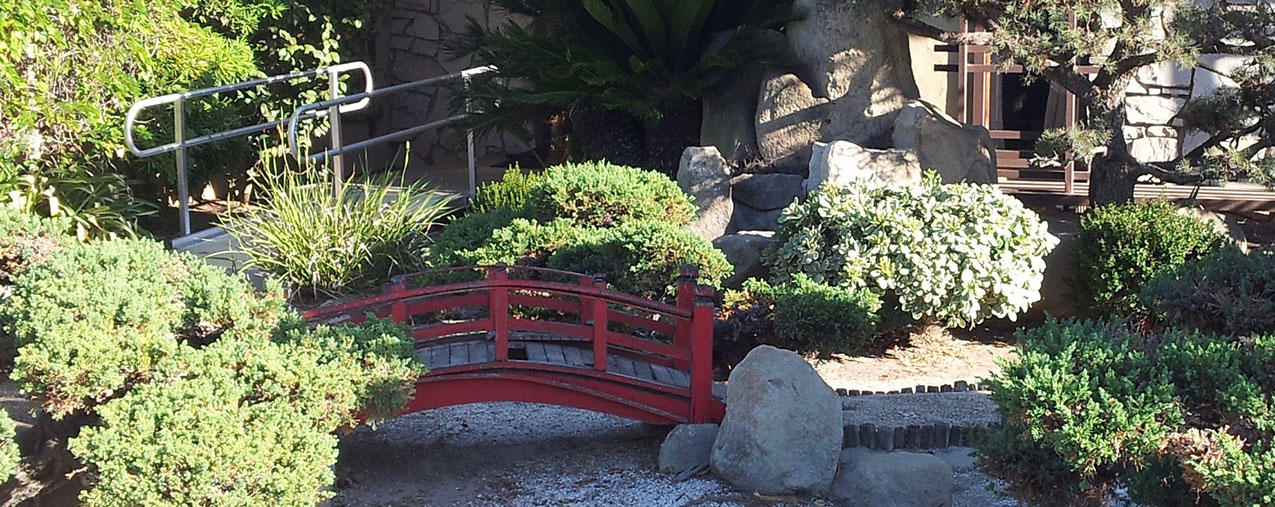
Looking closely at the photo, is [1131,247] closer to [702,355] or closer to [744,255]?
[744,255]

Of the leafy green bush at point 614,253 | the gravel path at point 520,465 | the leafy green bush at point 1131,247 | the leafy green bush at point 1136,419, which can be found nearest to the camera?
the leafy green bush at point 1136,419

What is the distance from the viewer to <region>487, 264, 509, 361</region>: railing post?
5555 mm

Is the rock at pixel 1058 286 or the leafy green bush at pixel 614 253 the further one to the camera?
the rock at pixel 1058 286

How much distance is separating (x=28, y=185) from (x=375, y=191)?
202 centimetres

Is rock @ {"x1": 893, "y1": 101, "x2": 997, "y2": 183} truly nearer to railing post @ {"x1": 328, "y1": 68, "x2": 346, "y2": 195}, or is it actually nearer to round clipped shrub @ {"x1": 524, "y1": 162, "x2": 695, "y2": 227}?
round clipped shrub @ {"x1": 524, "y1": 162, "x2": 695, "y2": 227}

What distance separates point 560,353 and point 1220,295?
8.74 feet

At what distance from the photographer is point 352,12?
11.0m

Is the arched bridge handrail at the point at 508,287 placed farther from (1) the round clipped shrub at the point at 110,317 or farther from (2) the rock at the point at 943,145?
(2) the rock at the point at 943,145

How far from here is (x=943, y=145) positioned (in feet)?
27.8

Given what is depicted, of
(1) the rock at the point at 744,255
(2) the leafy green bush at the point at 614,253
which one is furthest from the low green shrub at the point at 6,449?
(1) the rock at the point at 744,255

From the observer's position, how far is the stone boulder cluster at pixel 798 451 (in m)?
5.06

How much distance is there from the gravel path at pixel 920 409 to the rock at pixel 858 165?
194 centimetres

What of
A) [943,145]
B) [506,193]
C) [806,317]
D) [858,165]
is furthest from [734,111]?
[806,317]

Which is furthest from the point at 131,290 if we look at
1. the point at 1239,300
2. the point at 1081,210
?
the point at 1081,210
